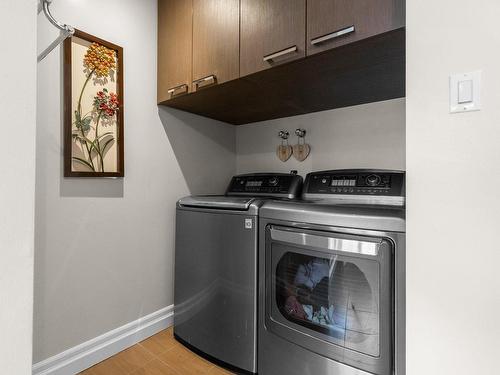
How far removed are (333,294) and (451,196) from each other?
568 millimetres

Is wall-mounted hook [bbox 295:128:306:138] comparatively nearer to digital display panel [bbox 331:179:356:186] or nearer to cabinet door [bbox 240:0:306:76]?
digital display panel [bbox 331:179:356:186]

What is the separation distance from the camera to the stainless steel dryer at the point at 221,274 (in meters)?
1.25

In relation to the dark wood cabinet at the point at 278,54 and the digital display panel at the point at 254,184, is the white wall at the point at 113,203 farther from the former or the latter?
the digital display panel at the point at 254,184

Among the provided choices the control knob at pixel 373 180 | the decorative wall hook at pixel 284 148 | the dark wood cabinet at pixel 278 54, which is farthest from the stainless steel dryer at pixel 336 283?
the decorative wall hook at pixel 284 148

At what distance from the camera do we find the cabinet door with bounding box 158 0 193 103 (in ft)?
4.80

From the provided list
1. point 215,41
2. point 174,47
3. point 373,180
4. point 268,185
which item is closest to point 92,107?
point 174,47

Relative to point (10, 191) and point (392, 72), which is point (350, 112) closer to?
point (392, 72)

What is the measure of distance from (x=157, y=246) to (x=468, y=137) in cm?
163

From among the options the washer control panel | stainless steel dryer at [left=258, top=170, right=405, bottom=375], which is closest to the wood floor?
stainless steel dryer at [left=258, top=170, right=405, bottom=375]

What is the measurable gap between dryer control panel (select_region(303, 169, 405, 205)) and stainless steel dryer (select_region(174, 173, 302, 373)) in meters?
0.14

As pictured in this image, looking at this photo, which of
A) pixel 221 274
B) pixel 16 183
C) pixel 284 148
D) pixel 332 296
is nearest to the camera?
pixel 16 183

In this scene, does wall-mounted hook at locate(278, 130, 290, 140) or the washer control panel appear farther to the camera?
wall-mounted hook at locate(278, 130, 290, 140)

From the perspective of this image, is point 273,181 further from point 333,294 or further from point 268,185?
point 333,294

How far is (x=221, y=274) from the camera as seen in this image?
1.36m
